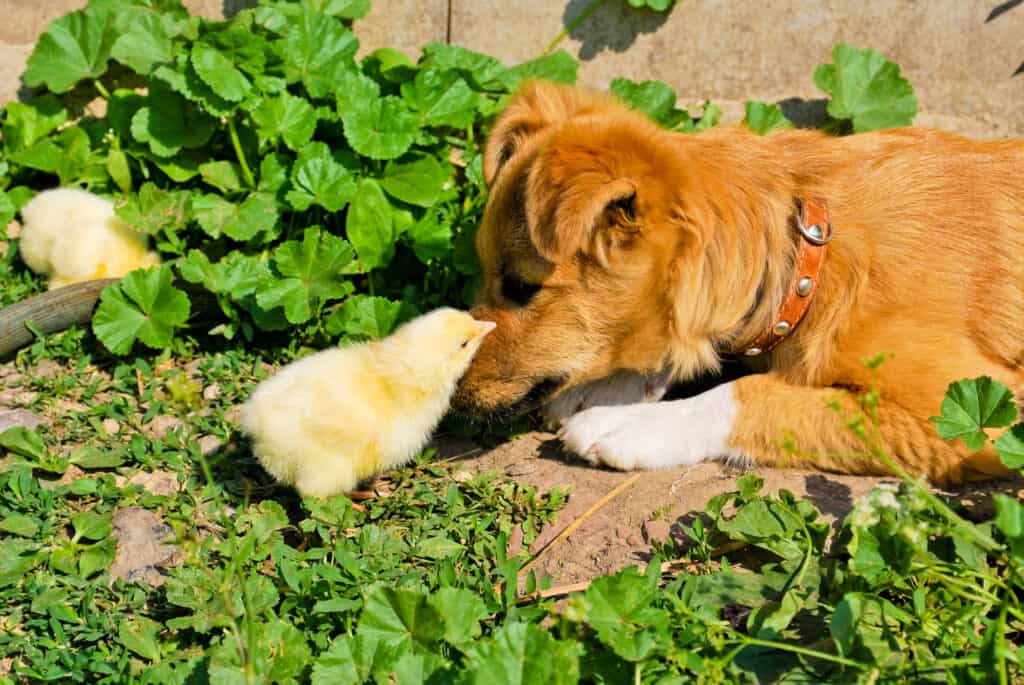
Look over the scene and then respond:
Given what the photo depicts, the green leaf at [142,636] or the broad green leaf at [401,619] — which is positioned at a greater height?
the broad green leaf at [401,619]

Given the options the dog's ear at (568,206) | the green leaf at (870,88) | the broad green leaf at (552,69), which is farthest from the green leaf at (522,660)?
the green leaf at (870,88)

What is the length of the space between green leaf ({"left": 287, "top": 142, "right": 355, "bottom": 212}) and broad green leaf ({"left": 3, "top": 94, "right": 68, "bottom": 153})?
1.68 metres

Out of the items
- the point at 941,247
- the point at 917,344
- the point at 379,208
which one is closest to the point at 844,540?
the point at 917,344

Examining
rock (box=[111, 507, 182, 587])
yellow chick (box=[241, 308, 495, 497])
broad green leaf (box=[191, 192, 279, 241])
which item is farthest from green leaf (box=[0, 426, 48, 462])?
broad green leaf (box=[191, 192, 279, 241])

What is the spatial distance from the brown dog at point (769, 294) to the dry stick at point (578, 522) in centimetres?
10

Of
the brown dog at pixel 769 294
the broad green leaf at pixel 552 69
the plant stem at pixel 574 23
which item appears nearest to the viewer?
the brown dog at pixel 769 294

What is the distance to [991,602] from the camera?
3004 mm

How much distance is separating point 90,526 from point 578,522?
6.23 ft

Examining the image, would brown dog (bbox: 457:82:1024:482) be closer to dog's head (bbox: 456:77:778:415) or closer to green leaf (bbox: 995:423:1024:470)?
dog's head (bbox: 456:77:778:415)

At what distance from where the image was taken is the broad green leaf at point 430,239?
16.5ft

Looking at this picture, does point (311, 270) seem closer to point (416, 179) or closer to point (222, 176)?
point (416, 179)

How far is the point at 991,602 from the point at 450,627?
5.41ft

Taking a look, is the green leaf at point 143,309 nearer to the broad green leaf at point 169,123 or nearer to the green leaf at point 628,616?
the broad green leaf at point 169,123

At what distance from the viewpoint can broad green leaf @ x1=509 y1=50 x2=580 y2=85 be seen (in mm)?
5508
